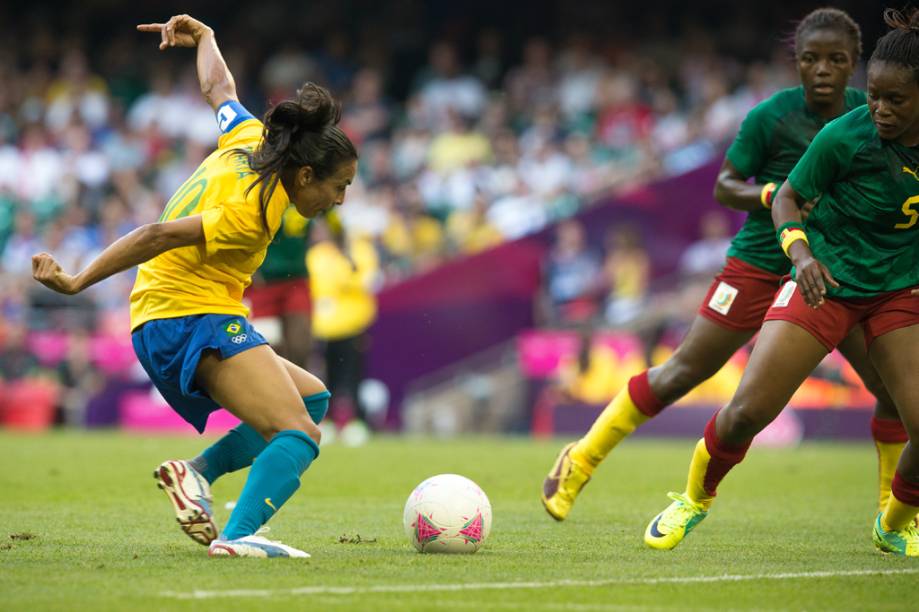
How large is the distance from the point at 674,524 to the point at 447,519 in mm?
1107

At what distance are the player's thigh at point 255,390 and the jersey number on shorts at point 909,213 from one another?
8.73 ft

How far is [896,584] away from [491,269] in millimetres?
12876

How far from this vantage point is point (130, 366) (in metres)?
18.0

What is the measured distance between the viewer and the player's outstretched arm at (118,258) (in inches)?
215

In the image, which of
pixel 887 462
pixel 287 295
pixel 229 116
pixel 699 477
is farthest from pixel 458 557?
pixel 287 295

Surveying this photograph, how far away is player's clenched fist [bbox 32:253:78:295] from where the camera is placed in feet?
17.9

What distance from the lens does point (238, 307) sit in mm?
6059

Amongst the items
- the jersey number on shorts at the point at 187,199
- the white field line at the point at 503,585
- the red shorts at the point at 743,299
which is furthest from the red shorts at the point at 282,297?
the white field line at the point at 503,585

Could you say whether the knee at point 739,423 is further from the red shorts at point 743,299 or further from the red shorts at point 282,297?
the red shorts at point 282,297

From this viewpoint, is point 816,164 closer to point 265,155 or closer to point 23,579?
point 265,155

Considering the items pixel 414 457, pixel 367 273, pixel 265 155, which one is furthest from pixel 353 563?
pixel 367 273

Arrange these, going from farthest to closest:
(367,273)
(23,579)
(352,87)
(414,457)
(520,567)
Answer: (352,87) < (367,273) < (414,457) < (520,567) < (23,579)

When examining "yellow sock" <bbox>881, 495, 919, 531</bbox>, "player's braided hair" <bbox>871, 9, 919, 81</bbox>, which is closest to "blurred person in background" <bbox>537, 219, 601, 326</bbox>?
"yellow sock" <bbox>881, 495, 919, 531</bbox>

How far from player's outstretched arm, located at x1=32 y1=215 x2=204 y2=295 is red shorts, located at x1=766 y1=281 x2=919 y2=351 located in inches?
103
